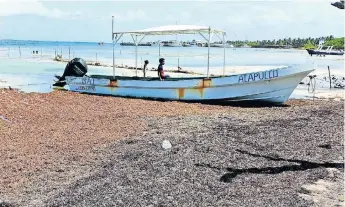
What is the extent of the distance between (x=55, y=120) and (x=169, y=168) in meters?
6.19

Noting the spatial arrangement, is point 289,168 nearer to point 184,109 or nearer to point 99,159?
point 99,159

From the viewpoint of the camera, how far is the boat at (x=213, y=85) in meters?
17.8

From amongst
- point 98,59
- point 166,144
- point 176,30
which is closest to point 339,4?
point 166,144

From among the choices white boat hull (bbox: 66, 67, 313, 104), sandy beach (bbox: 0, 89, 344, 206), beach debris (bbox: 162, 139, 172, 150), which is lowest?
sandy beach (bbox: 0, 89, 344, 206)

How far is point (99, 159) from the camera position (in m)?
8.96

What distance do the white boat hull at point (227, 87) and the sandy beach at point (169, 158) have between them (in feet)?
8.42

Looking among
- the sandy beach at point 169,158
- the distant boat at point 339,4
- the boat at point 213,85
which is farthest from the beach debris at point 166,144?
the boat at point 213,85

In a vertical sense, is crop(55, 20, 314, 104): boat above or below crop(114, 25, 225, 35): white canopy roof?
below

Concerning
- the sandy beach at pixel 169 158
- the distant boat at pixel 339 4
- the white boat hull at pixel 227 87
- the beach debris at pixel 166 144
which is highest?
the distant boat at pixel 339 4

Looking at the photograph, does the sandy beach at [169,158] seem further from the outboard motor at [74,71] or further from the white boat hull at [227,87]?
the outboard motor at [74,71]

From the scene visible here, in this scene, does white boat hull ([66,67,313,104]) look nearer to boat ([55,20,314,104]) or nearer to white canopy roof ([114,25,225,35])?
boat ([55,20,314,104])

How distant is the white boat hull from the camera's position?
17.8 meters

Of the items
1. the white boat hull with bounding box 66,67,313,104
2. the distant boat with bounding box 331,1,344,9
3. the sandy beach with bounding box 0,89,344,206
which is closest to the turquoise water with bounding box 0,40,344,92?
the white boat hull with bounding box 66,67,313,104

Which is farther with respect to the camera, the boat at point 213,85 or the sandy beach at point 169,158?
the boat at point 213,85
